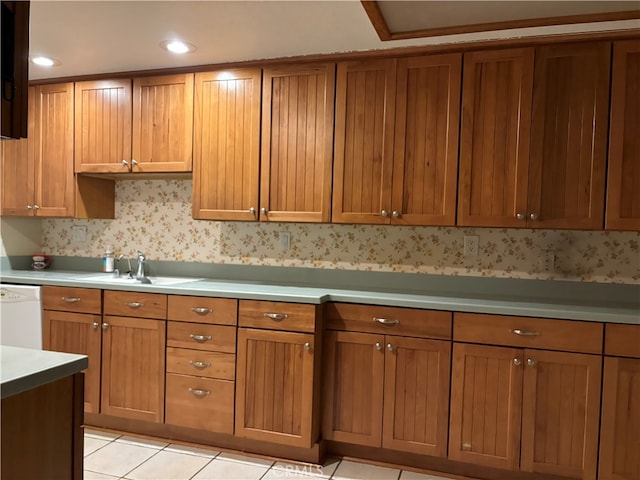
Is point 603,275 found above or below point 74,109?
below

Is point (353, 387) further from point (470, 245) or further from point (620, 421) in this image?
point (620, 421)

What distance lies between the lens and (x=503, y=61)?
2.27 m

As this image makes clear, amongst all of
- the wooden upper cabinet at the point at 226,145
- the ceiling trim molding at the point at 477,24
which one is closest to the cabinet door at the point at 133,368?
the wooden upper cabinet at the point at 226,145

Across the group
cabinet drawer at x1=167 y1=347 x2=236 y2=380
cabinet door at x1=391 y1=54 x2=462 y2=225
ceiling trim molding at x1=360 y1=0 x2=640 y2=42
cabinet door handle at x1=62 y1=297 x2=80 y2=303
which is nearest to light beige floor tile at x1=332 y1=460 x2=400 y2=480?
cabinet drawer at x1=167 y1=347 x2=236 y2=380

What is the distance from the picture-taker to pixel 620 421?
202cm

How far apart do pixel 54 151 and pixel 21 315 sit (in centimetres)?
109

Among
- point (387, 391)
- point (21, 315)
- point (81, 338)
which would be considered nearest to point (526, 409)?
point (387, 391)

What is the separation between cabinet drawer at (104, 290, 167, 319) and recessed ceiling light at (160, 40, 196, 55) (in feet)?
4.41

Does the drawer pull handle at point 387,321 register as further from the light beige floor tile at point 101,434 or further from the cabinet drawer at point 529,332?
the light beige floor tile at point 101,434

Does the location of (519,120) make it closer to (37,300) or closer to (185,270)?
(185,270)

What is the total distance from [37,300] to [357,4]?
96.7 inches

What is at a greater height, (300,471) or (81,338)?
(81,338)

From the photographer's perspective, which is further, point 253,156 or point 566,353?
point 253,156

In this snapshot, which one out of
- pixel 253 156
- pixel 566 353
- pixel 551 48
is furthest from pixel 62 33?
pixel 566 353
